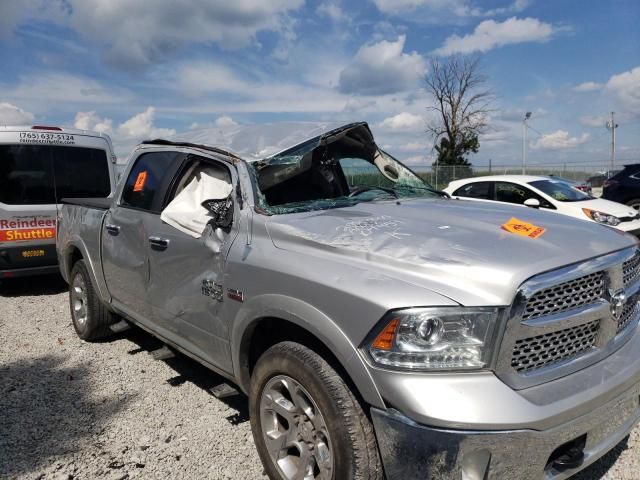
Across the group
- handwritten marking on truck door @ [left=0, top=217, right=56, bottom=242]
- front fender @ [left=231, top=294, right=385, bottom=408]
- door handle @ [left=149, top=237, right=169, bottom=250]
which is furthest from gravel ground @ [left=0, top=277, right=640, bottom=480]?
handwritten marking on truck door @ [left=0, top=217, right=56, bottom=242]

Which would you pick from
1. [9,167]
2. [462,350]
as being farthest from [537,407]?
[9,167]

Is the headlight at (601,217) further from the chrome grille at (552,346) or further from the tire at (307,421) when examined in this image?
the tire at (307,421)

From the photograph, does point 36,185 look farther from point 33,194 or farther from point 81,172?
point 81,172

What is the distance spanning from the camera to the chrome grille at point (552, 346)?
6.79 feet

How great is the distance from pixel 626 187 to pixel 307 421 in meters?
11.9

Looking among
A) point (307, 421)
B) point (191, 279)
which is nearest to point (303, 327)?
point (307, 421)

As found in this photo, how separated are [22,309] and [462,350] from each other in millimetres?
6273

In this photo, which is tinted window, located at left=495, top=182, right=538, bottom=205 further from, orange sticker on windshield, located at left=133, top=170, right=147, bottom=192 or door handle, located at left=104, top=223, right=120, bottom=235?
door handle, located at left=104, top=223, right=120, bottom=235

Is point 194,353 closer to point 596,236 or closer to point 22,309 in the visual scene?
point 596,236

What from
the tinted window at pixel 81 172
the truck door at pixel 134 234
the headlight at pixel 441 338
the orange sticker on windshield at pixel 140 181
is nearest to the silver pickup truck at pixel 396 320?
the headlight at pixel 441 338

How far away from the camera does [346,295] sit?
218 centimetres

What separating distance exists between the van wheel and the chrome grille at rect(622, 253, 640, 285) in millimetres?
4213

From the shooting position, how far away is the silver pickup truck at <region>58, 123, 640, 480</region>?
1.96 m

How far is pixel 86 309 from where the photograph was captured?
16.5ft
